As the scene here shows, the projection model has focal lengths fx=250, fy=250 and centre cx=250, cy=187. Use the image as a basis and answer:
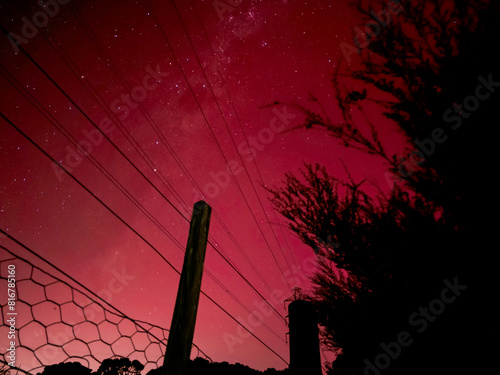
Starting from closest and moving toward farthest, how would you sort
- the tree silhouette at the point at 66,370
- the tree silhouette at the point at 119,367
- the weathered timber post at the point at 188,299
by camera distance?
1. the weathered timber post at the point at 188,299
2. the tree silhouette at the point at 66,370
3. the tree silhouette at the point at 119,367

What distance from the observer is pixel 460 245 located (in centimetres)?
363

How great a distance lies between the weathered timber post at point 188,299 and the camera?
1.96 m

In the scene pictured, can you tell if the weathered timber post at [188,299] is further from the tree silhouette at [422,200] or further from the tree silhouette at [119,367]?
the tree silhouette at [119,367]

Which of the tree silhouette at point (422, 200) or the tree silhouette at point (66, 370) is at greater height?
the tree silhouette at point (66, 370)

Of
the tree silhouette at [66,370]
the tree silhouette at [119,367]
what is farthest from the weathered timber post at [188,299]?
the tree silhouette at [119,367]

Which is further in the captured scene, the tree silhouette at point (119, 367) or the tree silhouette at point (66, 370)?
the tree silhouette at point (119, 367)

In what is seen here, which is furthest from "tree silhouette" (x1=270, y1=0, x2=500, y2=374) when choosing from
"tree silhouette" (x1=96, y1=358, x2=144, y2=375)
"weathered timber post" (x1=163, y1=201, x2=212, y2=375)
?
"tree silhouette" (x1=96, y1=358, x2=144, y2=375)

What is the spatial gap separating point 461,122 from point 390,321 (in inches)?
133

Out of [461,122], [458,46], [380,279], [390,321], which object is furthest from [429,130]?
[390,321]

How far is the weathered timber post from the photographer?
196 centimetres

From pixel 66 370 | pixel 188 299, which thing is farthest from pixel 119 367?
pixel 188 299

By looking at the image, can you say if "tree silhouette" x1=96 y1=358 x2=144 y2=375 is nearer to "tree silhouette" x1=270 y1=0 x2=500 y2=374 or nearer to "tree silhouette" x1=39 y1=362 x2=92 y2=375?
"tree silhouette" x1=39 y1=362 x2=92 y2=375

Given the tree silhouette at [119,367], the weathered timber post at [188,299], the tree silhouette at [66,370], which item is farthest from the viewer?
the tree silhouette at [119,367]

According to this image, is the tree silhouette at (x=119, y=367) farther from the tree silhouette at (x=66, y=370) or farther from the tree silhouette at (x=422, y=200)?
the tree silhouette at (x=422, y=200)
